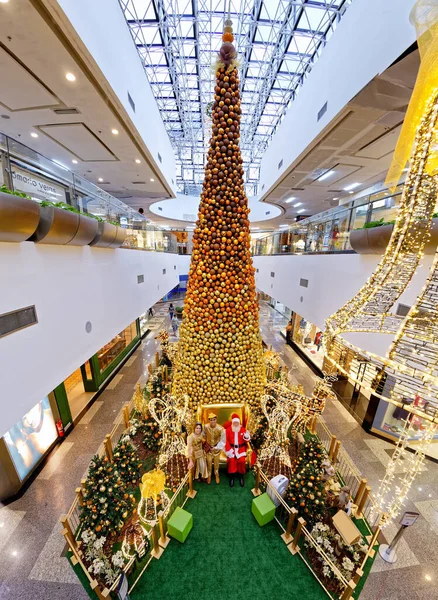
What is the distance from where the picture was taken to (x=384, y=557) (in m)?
3.62

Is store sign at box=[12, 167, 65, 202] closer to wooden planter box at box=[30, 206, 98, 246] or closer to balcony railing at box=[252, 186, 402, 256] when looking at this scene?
wooden planter box at box=[30, 206, 98, 246]

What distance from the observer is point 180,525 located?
12.0 feet

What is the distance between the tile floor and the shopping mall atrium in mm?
32

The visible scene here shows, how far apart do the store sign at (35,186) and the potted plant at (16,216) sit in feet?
1.56

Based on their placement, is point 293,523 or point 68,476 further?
point 68,476

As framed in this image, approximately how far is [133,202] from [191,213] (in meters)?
7.46

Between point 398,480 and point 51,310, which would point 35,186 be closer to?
point 51,310

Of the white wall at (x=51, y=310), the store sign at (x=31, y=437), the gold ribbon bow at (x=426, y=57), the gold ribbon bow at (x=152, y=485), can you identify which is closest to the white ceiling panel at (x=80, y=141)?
the white wall at (x=51, y=310)

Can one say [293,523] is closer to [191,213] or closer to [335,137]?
[335,137]

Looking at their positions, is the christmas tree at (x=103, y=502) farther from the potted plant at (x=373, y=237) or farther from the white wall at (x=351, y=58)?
the white wall at (x=351, y=58)

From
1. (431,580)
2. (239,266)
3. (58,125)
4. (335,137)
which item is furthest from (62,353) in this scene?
(335,137)

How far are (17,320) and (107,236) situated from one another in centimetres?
268

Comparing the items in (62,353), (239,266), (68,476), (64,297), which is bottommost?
(68,476)

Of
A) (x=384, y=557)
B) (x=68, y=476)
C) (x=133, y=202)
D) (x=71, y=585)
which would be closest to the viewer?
(x=71, y=585)
